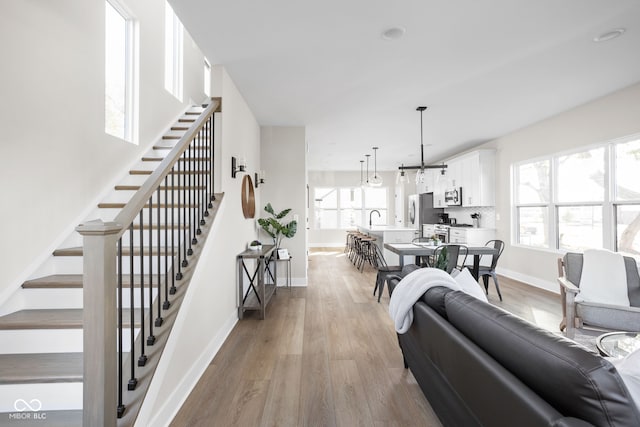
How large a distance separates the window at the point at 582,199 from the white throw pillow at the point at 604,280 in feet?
4.81

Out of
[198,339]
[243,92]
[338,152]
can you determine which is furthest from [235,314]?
[338,152]

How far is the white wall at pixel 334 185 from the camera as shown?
1111cm

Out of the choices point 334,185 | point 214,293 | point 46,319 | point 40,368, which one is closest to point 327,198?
point 334,185

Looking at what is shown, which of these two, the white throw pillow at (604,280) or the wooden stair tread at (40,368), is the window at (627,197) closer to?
the white throw pillow at (604,280)

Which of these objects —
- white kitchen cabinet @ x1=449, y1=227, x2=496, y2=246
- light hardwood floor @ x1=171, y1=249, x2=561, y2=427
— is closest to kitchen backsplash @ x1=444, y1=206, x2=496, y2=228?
white kitchen cabinet @ x1=449, y1=227, x2=496, y2=246

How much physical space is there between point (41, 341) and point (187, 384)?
909mm

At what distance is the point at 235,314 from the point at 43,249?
6.40 ft

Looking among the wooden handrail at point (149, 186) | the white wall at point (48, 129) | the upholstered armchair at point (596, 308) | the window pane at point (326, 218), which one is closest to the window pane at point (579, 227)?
the upholstered armchair at point (596, 308)

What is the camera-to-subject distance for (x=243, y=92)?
12.5 feet

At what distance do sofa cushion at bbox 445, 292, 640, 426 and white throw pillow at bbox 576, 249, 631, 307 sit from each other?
7.29 feet

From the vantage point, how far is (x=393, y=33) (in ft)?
8.38

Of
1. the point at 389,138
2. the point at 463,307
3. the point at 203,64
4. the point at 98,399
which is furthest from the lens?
the point at 389,138

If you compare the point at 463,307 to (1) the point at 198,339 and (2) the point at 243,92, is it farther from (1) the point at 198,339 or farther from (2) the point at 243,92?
(2) the point at 243,92

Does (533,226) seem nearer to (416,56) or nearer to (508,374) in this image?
(416,56)
